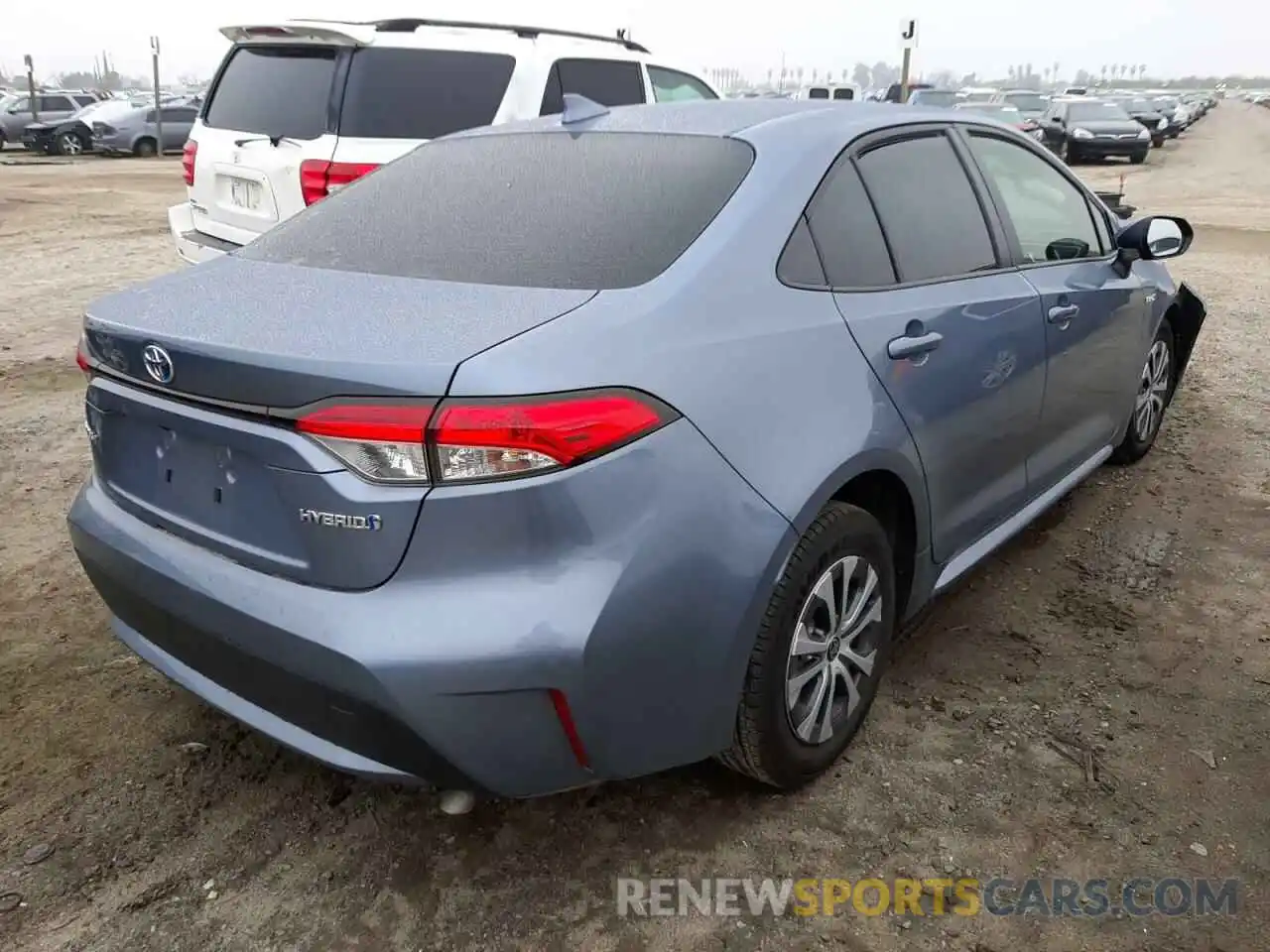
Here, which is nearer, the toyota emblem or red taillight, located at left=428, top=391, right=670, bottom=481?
red taillight, located at left=428, top=391, right=670, bottom=481

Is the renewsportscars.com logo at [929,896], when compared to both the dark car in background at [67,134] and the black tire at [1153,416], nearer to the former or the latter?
the black tire at [1153,416]

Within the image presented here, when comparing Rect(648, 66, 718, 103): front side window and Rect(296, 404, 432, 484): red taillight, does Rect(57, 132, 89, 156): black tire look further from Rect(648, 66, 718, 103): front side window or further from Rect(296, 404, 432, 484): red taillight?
Rect(296, 404, 432, 484): red taillight

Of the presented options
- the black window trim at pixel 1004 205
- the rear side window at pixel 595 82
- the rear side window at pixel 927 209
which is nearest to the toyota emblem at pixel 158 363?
the rear side window at pixel 927 209

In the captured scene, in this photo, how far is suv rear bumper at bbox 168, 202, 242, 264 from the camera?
19.4 ft

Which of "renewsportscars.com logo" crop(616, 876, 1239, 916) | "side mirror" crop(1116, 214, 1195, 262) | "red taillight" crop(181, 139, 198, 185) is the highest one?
"red taillight" crop(181, 139, 198, 185)

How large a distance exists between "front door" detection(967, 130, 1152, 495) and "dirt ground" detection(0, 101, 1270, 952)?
521 millimetres

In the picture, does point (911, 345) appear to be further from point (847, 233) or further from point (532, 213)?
point (532, 213)

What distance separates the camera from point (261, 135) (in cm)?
592

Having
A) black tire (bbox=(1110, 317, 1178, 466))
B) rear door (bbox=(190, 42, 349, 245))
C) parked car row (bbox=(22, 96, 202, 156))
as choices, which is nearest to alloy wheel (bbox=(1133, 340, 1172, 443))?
black tire (bbox=(1110, 317, 1178, 466))

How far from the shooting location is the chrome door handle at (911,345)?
8.50 feet

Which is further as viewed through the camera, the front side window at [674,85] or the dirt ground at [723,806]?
the front side window at [674,85]

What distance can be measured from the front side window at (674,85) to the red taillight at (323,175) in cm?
282

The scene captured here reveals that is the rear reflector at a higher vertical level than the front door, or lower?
lower

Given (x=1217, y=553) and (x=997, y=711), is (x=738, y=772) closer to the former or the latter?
(x=997, y=711)
